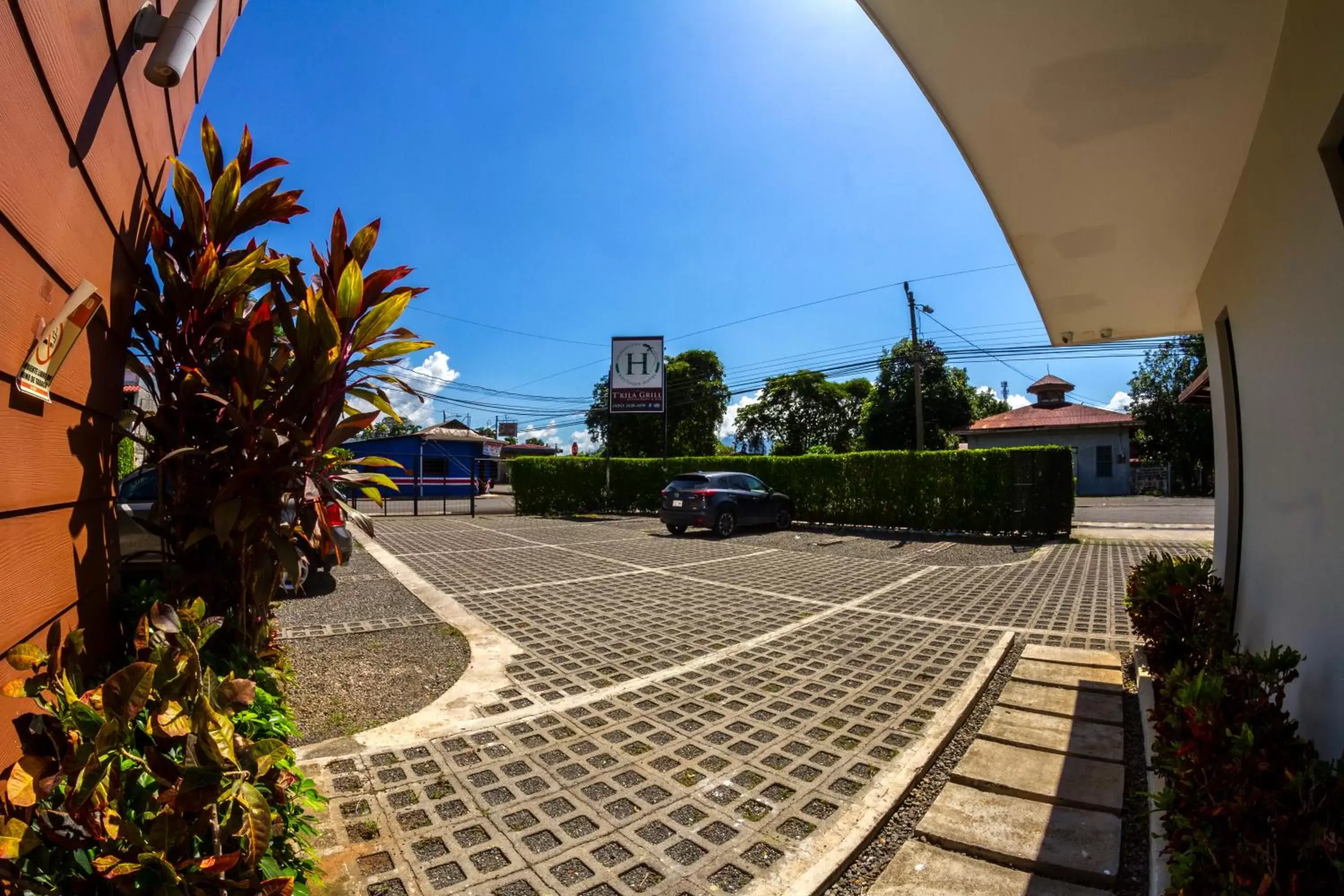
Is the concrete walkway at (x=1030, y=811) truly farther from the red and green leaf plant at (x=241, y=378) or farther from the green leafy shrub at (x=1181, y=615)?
the red and green leaf plant at (x=241, y=378)

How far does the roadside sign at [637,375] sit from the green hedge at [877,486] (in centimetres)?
205

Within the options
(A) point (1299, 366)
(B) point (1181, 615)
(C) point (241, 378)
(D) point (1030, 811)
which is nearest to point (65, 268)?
(C) point (241, 378)

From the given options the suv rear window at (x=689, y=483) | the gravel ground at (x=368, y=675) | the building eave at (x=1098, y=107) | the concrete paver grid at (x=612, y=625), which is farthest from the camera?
the suv rear window at (x=689, y=483)

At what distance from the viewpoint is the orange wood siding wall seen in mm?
1265

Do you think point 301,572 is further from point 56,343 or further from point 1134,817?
point 1134,817

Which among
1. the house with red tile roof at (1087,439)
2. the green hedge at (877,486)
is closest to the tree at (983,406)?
the house with red tile roof at (1087,439)

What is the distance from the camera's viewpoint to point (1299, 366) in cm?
236

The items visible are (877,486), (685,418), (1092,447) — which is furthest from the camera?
(685,418)

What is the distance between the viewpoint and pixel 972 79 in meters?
2.56

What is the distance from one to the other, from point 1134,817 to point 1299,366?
6.70 ft

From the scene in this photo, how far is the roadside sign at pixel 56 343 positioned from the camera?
4.44ft

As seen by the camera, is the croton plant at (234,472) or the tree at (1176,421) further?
the tree at (1176,421)

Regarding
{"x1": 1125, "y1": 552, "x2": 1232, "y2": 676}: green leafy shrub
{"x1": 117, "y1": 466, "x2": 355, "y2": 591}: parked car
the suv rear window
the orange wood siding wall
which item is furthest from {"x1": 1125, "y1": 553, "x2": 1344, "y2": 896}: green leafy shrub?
the suv rear window

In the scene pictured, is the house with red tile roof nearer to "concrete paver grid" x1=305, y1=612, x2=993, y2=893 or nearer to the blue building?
the blue building
